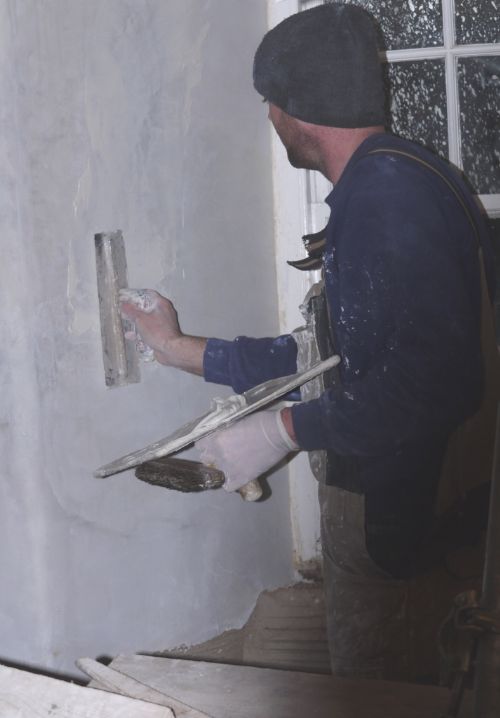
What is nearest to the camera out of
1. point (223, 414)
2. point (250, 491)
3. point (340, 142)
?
point (223, 414)

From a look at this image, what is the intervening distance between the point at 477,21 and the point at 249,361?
1.28 meters

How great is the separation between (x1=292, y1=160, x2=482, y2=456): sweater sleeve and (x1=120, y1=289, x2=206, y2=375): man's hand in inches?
18.4

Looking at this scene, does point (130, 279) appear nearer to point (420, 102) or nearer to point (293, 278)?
point (293, 278)

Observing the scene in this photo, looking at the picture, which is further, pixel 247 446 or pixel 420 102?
pixel 420 102

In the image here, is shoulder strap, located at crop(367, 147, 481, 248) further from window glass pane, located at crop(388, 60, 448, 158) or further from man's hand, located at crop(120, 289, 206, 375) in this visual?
window glass pane, located at crop(388, 60, 448, 158)

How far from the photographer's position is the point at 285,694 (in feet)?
4.71

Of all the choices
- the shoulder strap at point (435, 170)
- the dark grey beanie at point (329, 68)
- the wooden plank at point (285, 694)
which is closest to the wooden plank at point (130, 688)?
the wooden plank at point (285, 694)

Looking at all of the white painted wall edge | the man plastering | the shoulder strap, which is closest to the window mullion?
the white painted wall edge

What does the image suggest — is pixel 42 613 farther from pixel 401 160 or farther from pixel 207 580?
pixel 401 160

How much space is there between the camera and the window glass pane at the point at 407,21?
2.54m

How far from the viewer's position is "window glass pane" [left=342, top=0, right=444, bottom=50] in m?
2.54

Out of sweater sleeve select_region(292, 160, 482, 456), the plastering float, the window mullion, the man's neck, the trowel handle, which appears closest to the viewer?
sweater sleeve select_region(292, 160, 482, 456)

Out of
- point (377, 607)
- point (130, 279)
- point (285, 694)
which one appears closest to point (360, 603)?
point (377, 607)

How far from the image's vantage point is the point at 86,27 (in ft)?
6.36
